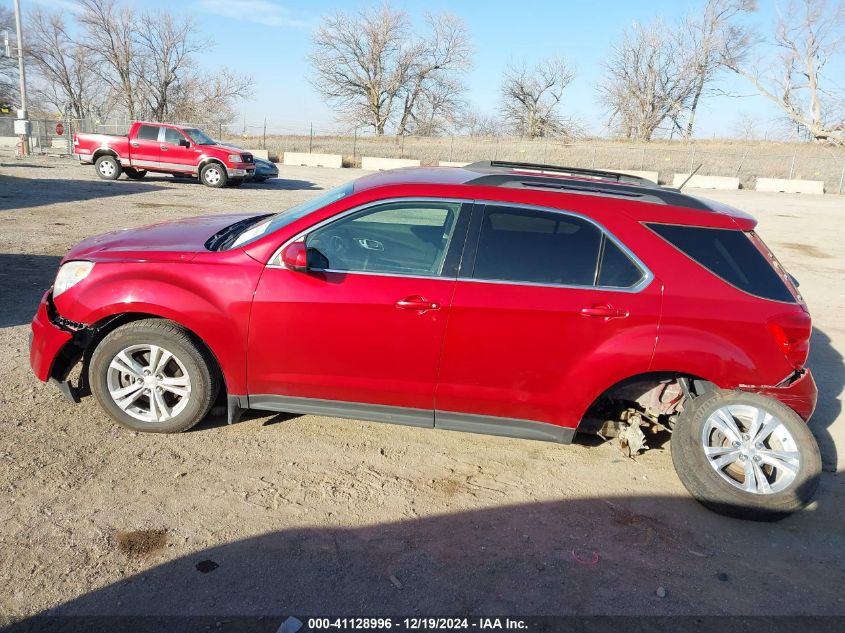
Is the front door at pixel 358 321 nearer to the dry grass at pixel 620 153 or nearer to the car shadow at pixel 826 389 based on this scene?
the car shadow at pixel 826 389

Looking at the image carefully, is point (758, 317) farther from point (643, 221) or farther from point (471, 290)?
point (471, 290)

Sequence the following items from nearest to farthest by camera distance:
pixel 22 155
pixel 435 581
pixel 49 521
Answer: pixel 435 581 < pixel 49 521 < pixel 22 155

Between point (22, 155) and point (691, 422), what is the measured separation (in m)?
31.0

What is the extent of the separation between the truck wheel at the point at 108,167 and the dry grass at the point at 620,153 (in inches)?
683

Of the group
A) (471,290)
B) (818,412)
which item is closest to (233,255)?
(471,290)

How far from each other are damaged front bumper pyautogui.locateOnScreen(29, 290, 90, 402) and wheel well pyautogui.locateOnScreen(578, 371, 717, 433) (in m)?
3.12

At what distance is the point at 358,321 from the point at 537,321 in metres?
1.00

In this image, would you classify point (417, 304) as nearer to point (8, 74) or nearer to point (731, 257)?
point (731, 257)

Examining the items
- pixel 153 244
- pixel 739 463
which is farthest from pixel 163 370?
pixel 739 463

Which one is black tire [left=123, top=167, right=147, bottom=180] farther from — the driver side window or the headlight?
the driver side window

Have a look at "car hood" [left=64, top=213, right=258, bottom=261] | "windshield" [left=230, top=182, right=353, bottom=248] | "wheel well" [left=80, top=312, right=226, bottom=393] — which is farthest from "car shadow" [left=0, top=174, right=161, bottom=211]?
"windshield" [left=230, top=182, right=353, bottom=248]

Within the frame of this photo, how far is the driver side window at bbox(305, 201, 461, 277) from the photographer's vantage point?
12.5 feet

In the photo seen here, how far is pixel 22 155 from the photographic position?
27641mm

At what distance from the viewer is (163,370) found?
4.00m
